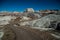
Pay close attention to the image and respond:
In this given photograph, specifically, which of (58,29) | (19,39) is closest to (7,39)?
(19,39)

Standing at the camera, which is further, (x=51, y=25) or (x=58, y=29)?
(x=51, y=25)

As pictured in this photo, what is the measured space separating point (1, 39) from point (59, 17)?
3039cm

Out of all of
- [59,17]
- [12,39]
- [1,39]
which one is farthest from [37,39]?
[59,17]

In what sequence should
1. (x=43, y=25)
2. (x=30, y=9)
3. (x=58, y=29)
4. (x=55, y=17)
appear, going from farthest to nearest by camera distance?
(x=30, y=9)
(x=55, y=17)
(x=43, y=25)
(x=58, y=29)

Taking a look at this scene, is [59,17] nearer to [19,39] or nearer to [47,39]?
[47,39]

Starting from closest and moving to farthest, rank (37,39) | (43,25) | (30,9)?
(37,39), (43,25), (30,9)

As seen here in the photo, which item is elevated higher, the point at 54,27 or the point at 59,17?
the point at 59,17

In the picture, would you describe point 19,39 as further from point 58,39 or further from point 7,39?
point 58,39

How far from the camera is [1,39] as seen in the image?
83.5 ft

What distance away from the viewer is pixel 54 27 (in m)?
39.4

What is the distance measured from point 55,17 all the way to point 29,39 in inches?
1072

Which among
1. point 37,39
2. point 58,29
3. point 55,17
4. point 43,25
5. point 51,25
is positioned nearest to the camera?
point 37,39

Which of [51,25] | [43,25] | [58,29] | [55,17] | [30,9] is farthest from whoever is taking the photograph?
[30,9]

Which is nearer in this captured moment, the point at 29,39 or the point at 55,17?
the point at 29,39
